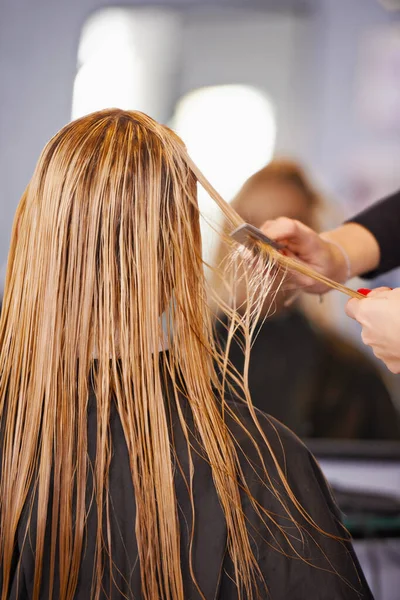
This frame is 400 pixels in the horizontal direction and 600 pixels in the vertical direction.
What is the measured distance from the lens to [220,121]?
2555 mm

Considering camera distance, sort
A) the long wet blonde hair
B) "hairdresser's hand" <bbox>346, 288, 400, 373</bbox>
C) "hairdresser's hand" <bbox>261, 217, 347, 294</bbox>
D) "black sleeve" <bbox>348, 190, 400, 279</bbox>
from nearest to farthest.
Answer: the long wet blonde hair → "hairdresser's hand" <bbox>346, 288, 400, 373</bbox> → "hairdresser's hand" <bbox>261, 217, 347, 294</bbox> → "black sleeve" <bbox>348, 190, 400, 279</bbox>

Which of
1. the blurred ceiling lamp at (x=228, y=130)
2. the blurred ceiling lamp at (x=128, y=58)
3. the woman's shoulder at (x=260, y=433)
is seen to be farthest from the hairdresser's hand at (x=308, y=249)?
the blurred ceiling lamp at (x=128, y=58)

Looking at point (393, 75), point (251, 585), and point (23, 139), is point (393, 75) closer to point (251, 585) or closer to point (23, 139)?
point (23, 139)

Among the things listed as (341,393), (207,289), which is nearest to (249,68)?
(341,393)

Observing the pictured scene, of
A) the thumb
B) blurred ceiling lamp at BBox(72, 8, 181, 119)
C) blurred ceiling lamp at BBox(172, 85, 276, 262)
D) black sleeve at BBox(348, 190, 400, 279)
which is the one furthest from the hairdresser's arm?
blurred ceiling lamp at BBox(72, 8, 181, 119)

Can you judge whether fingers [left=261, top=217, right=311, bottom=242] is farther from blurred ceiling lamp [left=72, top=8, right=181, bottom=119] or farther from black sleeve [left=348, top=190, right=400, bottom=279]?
blurred ceiling lamp [left=72, top=8, right=181, bottom=119]

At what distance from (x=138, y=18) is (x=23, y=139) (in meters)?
0.66

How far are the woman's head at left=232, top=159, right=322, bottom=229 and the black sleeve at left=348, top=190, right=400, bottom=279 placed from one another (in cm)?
87

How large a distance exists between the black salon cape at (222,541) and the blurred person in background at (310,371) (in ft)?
4.94

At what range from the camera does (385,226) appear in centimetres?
159

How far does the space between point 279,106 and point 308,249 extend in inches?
51.1

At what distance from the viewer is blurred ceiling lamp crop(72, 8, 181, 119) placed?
2.53m

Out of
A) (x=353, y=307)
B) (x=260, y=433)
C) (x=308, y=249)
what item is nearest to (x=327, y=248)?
(x=308, y=249)

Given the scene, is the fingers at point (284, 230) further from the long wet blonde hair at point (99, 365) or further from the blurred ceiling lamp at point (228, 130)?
the blurred ceiling lamp at point (228, 130)
